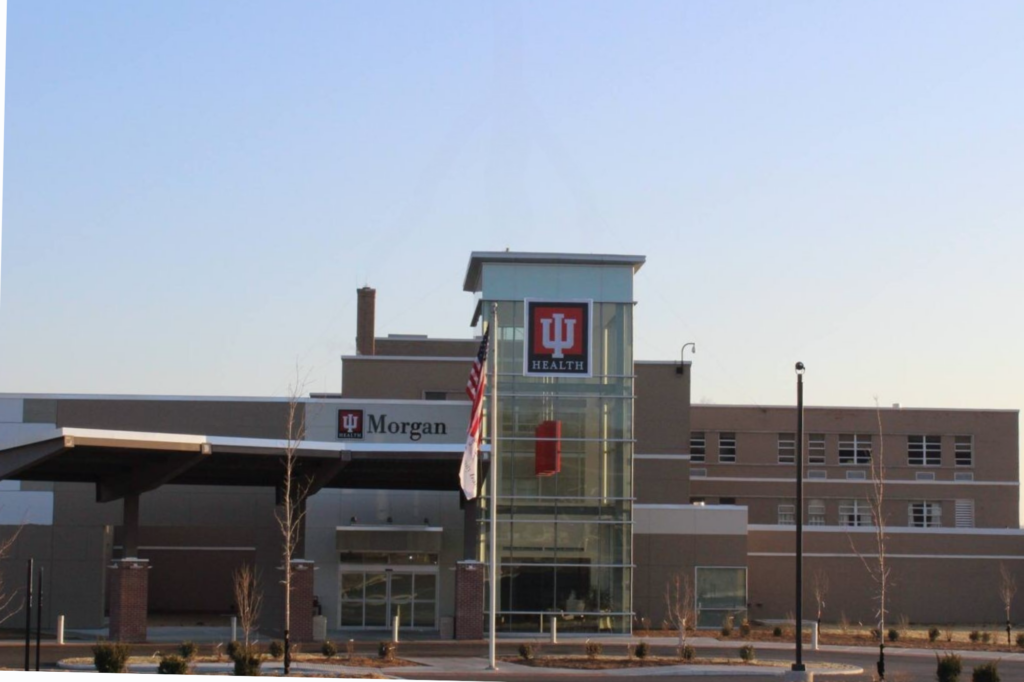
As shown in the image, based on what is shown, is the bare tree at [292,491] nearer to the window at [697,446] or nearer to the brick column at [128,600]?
the brick column at [128,600]

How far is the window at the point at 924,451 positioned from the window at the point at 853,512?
11.4 ft

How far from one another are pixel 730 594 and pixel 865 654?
10.8m

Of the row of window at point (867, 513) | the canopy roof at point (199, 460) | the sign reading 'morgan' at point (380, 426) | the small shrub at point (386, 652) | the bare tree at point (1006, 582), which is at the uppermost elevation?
the sign reading 'morgan' at point (380, 426)

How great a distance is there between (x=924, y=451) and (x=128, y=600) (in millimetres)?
45276

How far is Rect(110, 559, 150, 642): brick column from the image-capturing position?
40.4 meters

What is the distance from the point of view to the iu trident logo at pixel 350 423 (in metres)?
49.2

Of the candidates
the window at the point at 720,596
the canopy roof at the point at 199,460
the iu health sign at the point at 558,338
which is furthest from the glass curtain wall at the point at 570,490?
the window at the point at 720,596

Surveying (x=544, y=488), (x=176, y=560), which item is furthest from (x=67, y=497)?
(x=544, y=488)

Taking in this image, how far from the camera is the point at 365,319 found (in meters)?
65.4

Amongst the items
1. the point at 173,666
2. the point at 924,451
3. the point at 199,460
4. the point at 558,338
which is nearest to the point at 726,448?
the point at 924,451

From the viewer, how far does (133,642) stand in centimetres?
4000

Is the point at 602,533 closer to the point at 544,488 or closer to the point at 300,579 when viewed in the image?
the point at 544,488

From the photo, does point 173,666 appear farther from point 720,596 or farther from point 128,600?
point 720,596

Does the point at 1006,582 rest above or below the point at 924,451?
below
